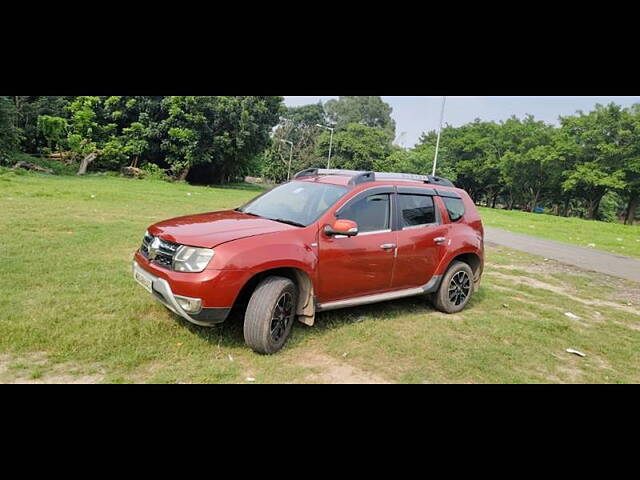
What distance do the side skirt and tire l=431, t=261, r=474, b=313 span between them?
0.14 m

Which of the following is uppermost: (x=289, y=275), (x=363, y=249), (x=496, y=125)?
(x=496, y=125)

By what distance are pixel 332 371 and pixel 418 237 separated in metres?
2.16

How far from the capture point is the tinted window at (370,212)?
15.8 feet

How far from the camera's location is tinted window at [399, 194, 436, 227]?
5.27 meters

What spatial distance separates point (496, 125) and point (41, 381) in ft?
189

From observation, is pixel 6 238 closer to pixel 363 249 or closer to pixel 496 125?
pixel 363 249

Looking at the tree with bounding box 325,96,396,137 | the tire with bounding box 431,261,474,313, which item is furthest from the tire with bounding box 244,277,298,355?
the tree with bounding box 325,96,396,137

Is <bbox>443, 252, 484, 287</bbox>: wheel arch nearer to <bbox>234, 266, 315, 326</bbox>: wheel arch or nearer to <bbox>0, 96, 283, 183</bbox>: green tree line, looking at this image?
<bbox>234, 266, 315, 326</bbox>: wheel arch

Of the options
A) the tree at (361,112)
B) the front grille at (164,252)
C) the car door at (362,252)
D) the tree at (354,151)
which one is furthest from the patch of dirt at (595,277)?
the tree at (361,112)

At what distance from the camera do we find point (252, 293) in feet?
14.0

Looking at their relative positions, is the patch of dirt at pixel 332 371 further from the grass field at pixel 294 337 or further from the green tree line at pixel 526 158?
the green tree line at pixel 526 158

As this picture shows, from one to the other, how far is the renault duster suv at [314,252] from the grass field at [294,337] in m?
0.36
